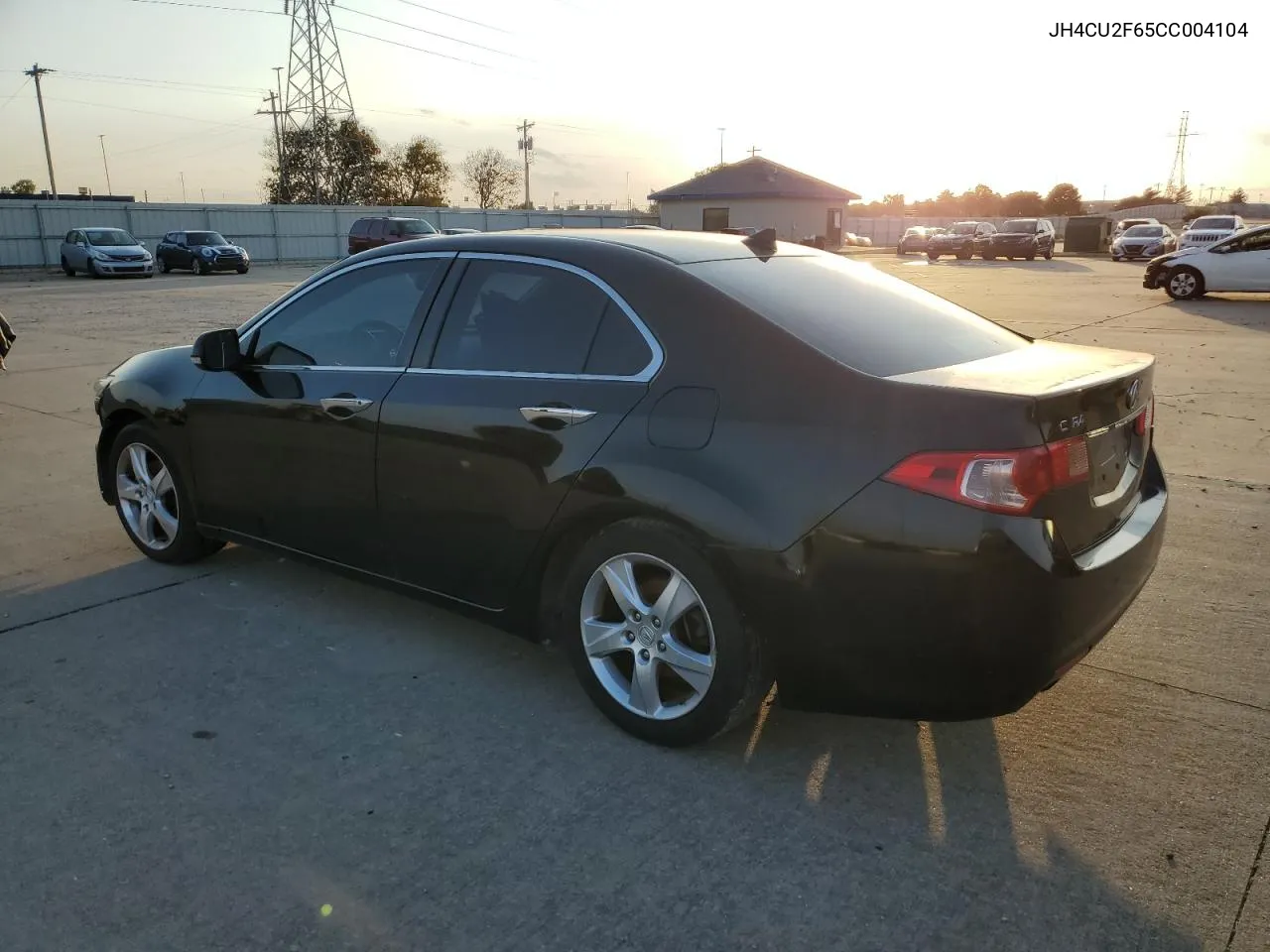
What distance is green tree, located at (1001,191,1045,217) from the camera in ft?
297

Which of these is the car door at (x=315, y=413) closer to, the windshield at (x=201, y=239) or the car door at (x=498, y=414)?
the car door at (x=498, y=414)

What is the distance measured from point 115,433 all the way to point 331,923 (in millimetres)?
3598

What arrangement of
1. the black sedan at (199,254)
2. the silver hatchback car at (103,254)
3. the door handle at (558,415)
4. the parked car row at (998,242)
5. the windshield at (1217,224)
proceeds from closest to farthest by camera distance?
the door handle at (558,415), the silver hatchback car at (103,254), the black sedan at (199,254), the windshield at (1217,224), the parked car row at (998,242)

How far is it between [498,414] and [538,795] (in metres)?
1.30

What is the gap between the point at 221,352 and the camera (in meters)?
4.38

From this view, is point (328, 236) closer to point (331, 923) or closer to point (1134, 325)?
point (1134, 325)

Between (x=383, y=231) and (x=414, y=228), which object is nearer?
Result: (x=414, y=228)

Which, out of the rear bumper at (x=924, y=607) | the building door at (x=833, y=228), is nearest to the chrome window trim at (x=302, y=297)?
the rear bumper at (x=924, y=607)

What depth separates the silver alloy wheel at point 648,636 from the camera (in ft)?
10.1

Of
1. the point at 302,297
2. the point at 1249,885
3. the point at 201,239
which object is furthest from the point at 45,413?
the point at 201,239

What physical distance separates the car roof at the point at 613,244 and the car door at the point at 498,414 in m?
0.06

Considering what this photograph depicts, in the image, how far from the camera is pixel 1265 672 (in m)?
3.71

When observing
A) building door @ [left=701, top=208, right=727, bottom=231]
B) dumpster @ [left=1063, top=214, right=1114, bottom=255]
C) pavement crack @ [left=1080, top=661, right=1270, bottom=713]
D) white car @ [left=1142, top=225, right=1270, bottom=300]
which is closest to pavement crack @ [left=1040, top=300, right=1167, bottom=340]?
white car @ [left=1142, top=225, right=1270, bottom=300]

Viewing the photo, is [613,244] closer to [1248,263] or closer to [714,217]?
[1248,263]
